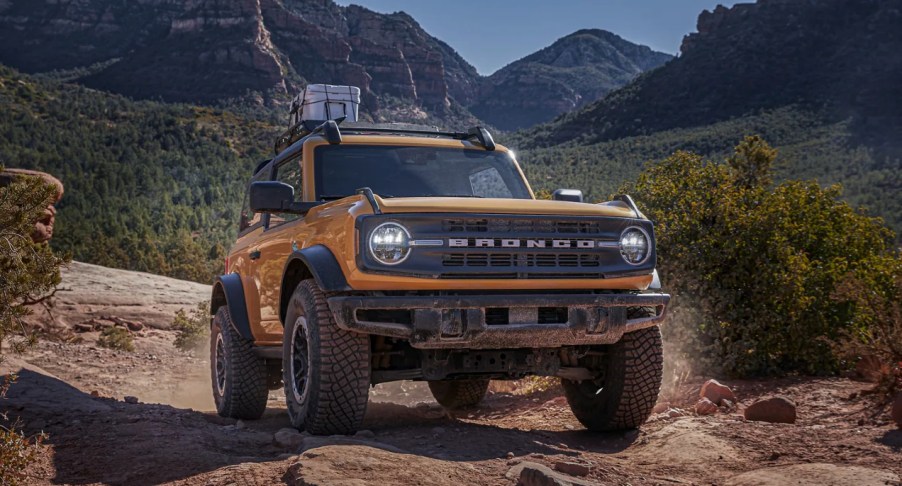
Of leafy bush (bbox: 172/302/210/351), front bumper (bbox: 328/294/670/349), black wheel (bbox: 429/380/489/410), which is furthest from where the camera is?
leafy bush (bbox: 172/302/210/351)

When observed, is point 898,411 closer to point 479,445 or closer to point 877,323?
point 877,323

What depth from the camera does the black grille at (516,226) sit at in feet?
17.2

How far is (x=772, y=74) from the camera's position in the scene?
242 ft

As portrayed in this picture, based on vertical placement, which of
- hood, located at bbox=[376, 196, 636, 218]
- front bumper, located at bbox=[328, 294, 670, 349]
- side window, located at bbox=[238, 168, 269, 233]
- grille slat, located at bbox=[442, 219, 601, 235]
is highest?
side window, located at bbox=[238, 168, 269, 233]

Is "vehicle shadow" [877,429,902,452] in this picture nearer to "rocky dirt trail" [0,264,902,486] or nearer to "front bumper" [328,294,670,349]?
"rocky dirt trail" [0,264,902,486]

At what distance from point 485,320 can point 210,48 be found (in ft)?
369

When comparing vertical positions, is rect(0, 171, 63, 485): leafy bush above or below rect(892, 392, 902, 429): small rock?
above

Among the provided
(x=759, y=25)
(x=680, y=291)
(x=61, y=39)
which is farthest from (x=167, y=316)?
(x=61, y=39)

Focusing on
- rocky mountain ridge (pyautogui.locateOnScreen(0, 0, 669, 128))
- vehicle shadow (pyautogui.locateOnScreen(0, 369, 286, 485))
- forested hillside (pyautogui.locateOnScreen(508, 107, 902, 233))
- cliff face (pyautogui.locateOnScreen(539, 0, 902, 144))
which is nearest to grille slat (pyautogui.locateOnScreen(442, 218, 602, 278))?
vehicle shadow (pyautogui.locateOnScreen(0, 369, 286, 485))

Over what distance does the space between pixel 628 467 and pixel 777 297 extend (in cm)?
425

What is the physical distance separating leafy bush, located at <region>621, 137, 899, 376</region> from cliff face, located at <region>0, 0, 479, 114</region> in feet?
319

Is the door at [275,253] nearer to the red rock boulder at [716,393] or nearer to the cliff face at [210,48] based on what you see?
the red rock boulder at [716,393]

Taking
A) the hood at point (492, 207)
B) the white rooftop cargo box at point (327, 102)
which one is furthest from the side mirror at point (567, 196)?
the white rooftop cargo box at point (327, 102)

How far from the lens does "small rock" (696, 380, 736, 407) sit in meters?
7.52
